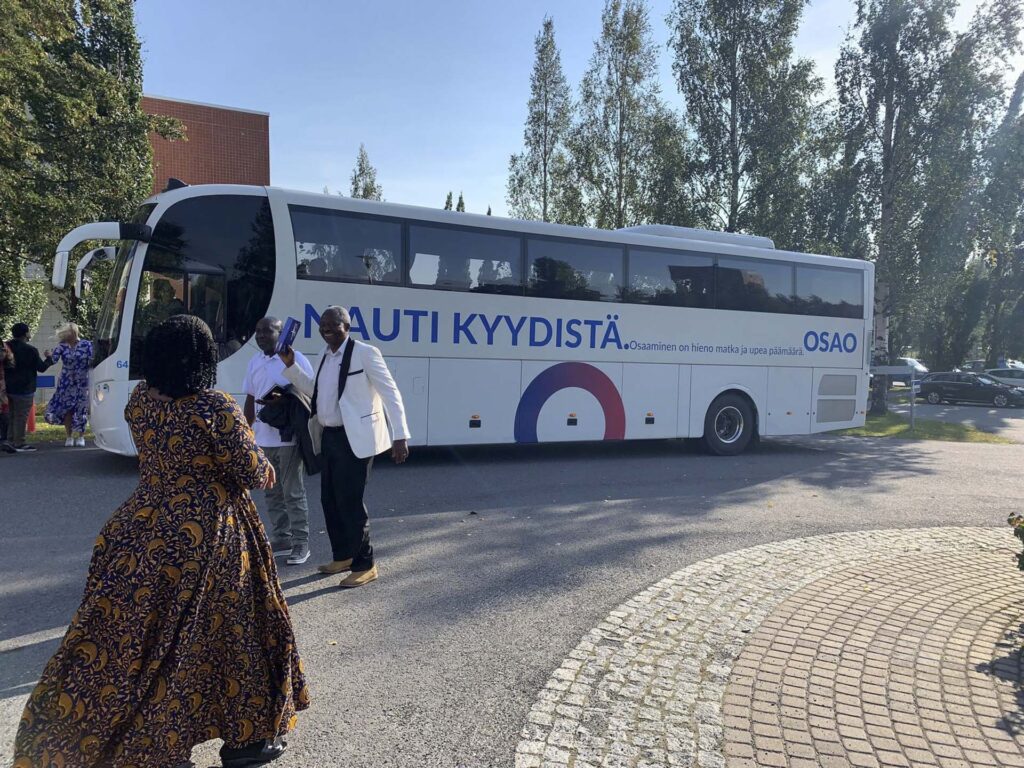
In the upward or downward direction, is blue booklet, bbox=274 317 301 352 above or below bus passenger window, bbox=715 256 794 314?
below

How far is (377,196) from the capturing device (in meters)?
42.8

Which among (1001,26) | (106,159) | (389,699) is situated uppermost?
(1001,26)

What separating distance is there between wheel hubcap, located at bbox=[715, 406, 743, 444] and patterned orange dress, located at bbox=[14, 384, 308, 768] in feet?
36.6

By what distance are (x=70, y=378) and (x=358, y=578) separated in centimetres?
889

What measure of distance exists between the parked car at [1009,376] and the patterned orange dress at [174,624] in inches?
1410

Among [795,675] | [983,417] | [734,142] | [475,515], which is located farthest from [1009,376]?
[795,675]

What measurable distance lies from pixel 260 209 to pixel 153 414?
7271 millimetres

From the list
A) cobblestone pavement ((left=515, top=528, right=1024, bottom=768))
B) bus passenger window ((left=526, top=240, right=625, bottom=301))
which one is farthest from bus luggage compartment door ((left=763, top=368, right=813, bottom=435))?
cobblestone pavement ((left=515, top=528, right=1024, bottom=768))

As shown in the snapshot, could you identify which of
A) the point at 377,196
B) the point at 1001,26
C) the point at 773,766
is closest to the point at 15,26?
the point at 773,766

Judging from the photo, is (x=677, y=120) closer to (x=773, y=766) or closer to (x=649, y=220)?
(x=649, y=220)

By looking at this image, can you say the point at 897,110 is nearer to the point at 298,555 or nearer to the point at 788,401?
the point at 788,401

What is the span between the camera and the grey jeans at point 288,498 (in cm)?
550

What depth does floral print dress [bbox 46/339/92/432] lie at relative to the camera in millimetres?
11461

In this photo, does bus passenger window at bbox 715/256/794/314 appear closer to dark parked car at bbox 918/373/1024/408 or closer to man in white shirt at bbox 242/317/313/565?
man in white shirt at bbox 242/317/313/565
